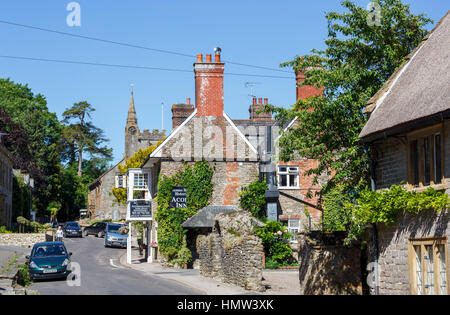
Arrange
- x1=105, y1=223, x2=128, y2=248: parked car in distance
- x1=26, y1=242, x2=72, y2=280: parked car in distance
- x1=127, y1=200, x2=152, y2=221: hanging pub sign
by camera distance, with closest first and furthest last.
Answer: x1=26, y1=242, x2=72, y2=280: parked car in distance
x1=127, y1=200, x2=152, y2=221: hanging pub sign
x1=105, y1=223, x2=128, y2=248: parked car in distance

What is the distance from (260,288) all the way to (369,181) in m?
5.59

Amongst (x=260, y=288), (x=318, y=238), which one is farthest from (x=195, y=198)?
(x=318, y=238)

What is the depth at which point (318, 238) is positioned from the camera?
20.4m

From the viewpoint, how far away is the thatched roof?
49.9 feet

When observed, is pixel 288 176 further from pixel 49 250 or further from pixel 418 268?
pixel 418 268

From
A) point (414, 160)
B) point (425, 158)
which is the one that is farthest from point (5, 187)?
point (425, 158)

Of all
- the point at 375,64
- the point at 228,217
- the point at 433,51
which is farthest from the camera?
the point at 228,217

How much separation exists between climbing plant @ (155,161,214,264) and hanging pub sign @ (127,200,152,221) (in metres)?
2.07

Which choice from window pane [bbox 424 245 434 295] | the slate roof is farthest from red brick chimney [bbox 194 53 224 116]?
window pane [bbox 424 245 434 295]

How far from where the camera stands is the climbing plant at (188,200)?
35.9m

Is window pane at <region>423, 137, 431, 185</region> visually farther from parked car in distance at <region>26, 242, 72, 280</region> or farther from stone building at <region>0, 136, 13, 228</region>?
stone building at <region>0, 136, 13, 228</region>

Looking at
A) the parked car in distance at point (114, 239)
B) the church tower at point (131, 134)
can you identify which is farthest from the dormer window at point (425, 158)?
the church tower at point (131, 134)

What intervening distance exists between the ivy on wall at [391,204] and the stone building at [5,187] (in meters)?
37.1

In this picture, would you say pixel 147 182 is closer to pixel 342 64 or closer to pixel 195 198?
pixel 195 198
